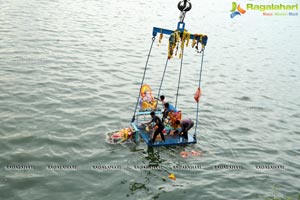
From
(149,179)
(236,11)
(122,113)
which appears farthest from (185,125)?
(236,11)

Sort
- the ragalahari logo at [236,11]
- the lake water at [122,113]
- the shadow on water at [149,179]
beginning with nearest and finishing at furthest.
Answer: the shadow on water at [149,179] < the lake water at [122,113] < the ragalahari logo at [236,11]

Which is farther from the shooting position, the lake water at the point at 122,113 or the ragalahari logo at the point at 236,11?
the ragalahari logo at the point at 236,11

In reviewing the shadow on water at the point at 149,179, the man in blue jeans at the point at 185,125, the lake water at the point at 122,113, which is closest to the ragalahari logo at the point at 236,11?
the lake water at the point at 122,113

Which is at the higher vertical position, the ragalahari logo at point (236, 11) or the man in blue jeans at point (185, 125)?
the ragalahari logo at point (236, 11)

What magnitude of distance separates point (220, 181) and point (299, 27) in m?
43.9

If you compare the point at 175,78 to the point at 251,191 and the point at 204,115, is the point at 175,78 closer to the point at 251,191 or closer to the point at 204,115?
the point at 204,115

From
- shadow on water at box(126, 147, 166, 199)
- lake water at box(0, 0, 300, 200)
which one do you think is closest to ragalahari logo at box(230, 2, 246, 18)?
lake water at box(0, 0, 300, 200)

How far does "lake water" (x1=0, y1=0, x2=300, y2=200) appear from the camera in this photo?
11.7m

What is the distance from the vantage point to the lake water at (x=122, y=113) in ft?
38.4

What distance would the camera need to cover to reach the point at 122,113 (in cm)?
1667

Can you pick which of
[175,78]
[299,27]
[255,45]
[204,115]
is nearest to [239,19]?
[299,27]

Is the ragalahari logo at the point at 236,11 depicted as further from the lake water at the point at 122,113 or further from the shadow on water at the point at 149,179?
the shadow on water at the point at 149,179

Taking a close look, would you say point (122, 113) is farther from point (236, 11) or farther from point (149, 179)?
point (236, 11)

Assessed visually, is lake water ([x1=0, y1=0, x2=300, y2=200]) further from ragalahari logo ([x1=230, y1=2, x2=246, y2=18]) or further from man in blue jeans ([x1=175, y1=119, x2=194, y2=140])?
ragalahari logo ([x1=230, y1=2, x2=246, y2=18])
